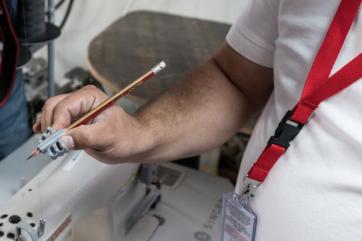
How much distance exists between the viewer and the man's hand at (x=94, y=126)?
543 millimetres

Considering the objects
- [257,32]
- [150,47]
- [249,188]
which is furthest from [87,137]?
[150,47]

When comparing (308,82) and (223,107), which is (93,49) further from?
(308,82)

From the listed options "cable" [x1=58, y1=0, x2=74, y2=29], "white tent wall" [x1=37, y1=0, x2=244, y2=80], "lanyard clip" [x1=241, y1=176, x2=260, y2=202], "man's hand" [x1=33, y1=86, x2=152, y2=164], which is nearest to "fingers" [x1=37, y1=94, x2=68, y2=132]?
"man's hand" [x1=33, y1=86, x2=152, y2=164]

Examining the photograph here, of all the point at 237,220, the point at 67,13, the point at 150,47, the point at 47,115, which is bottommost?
the point at 67,13

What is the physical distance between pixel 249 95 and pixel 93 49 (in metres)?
0.65

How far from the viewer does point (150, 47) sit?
4.64ft

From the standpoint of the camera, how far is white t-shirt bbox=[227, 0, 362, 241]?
0.59 m

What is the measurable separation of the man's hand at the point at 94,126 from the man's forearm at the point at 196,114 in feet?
0.25

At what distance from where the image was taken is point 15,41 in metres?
0.88

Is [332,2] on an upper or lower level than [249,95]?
upper

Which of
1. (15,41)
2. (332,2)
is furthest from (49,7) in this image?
(332,2)

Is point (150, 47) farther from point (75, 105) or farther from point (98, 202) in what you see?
point (75, 105)

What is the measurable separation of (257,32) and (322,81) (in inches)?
8.1

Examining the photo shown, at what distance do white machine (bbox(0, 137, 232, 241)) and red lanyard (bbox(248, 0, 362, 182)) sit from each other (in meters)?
0.30
